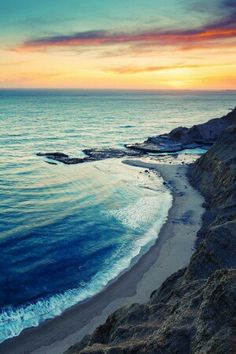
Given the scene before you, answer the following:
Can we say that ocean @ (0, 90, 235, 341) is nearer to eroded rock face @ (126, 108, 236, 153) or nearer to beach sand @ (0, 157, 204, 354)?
beach sand @ (0, 157, 204, 354)

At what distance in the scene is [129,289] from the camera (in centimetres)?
2398

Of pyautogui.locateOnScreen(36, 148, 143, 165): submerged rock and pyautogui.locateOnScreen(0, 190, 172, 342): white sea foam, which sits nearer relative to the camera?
pyautogui.locateOnScreen(0, 190, 172, 342): white sea foam

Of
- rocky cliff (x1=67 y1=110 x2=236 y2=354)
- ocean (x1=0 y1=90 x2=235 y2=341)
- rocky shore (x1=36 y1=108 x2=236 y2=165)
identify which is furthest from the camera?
rocky shore (x1=36 y1=108 x2=236 y2=165)

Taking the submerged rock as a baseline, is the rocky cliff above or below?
above

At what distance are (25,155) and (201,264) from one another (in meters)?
56.8

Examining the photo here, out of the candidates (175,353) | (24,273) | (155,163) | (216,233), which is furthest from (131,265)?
(155,163)

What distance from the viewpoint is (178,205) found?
40250 mm

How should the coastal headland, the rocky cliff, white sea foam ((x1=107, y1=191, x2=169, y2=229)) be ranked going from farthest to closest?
white sea foam ((x1=107, y1=191, x2=169, y2=229)) → the coastal headland → the rocky cliff

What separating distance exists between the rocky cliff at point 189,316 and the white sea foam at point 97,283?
6390mm

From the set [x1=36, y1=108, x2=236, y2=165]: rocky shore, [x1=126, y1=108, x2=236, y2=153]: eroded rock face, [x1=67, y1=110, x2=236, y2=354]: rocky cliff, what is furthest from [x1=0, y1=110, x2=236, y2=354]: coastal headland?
[x1=126, y1=108, x2=236, y2=153]: eroded rock face

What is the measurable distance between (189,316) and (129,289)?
44.1 ft

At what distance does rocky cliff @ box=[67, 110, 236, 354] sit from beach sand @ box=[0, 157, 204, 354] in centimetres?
477

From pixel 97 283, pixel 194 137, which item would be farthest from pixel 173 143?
pixel 97 283

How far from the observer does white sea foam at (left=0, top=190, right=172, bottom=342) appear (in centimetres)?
2061
